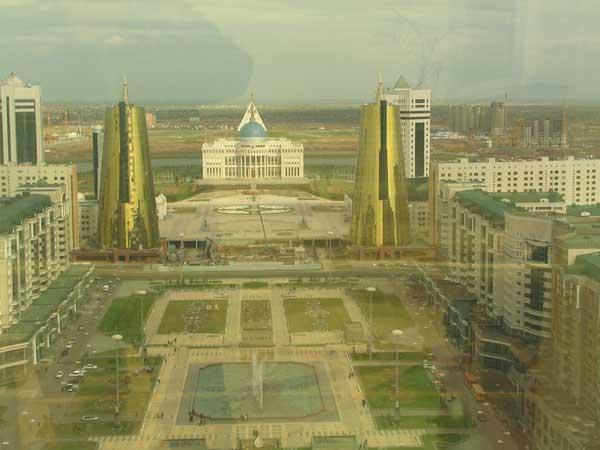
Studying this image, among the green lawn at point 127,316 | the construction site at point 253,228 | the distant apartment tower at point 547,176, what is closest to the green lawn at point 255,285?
the green lawn at point 127,316

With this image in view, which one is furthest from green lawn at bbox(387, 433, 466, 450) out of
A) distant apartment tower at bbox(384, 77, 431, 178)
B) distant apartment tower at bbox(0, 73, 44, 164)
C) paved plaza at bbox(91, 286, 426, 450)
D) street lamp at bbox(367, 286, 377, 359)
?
distant apartment tower at bbox(0, 73, 44, 164)

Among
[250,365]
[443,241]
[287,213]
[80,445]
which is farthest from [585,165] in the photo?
[80,445]

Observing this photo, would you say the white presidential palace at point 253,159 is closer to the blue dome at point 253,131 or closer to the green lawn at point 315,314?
the blue dome at point 253,131

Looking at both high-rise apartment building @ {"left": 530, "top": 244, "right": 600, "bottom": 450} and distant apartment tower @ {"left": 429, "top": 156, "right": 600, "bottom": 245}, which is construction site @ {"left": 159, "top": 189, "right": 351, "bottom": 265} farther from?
high-rise apartment building @ {"left": 530, "top": 244, "right": 600, "bottom": 450}

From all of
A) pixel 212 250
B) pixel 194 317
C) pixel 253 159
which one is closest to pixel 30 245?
pixel 194 317

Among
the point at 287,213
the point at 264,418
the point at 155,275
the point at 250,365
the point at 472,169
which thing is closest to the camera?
the point at 264,418

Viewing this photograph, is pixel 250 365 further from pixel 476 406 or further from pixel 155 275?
pixel 155 275

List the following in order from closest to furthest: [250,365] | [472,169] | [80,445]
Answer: [80,445] → [250,365] → [472,169]
